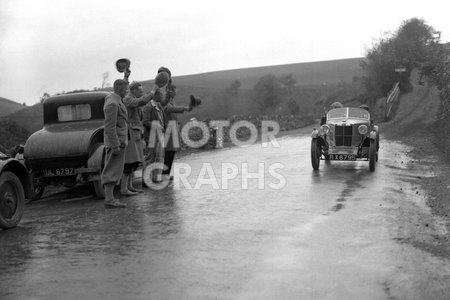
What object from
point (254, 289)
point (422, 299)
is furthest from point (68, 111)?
point (422, 299)

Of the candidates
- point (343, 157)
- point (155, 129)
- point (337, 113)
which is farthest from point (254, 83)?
point (155, 129)

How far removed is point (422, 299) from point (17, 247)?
4411mm

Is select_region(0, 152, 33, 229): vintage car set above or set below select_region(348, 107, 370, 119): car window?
below

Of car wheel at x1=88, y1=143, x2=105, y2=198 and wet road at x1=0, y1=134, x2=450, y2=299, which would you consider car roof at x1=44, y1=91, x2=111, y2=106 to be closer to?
car wheel at x1=88, y1=143, x2=105, y2=198

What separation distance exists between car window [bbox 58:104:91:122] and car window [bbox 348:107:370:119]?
7.00 m

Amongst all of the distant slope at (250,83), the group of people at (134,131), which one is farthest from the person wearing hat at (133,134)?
the distant slope at (250,83)

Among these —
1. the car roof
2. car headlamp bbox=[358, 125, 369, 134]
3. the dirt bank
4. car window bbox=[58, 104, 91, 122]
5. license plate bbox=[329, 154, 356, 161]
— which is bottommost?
the dirt bank

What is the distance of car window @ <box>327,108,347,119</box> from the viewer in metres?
15.2

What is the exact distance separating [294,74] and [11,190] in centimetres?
10765

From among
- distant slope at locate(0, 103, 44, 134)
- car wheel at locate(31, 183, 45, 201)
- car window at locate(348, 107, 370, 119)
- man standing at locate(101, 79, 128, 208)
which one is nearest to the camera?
man standing at locate(101, 79, 128, 208)

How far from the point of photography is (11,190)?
8.03m

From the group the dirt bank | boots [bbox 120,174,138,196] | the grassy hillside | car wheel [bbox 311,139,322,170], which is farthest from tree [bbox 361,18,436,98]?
boots [bbox 120,174,138,196]

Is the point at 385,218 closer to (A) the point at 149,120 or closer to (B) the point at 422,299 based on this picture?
(B) the point at 422,299

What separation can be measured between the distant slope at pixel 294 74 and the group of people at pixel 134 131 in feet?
285
